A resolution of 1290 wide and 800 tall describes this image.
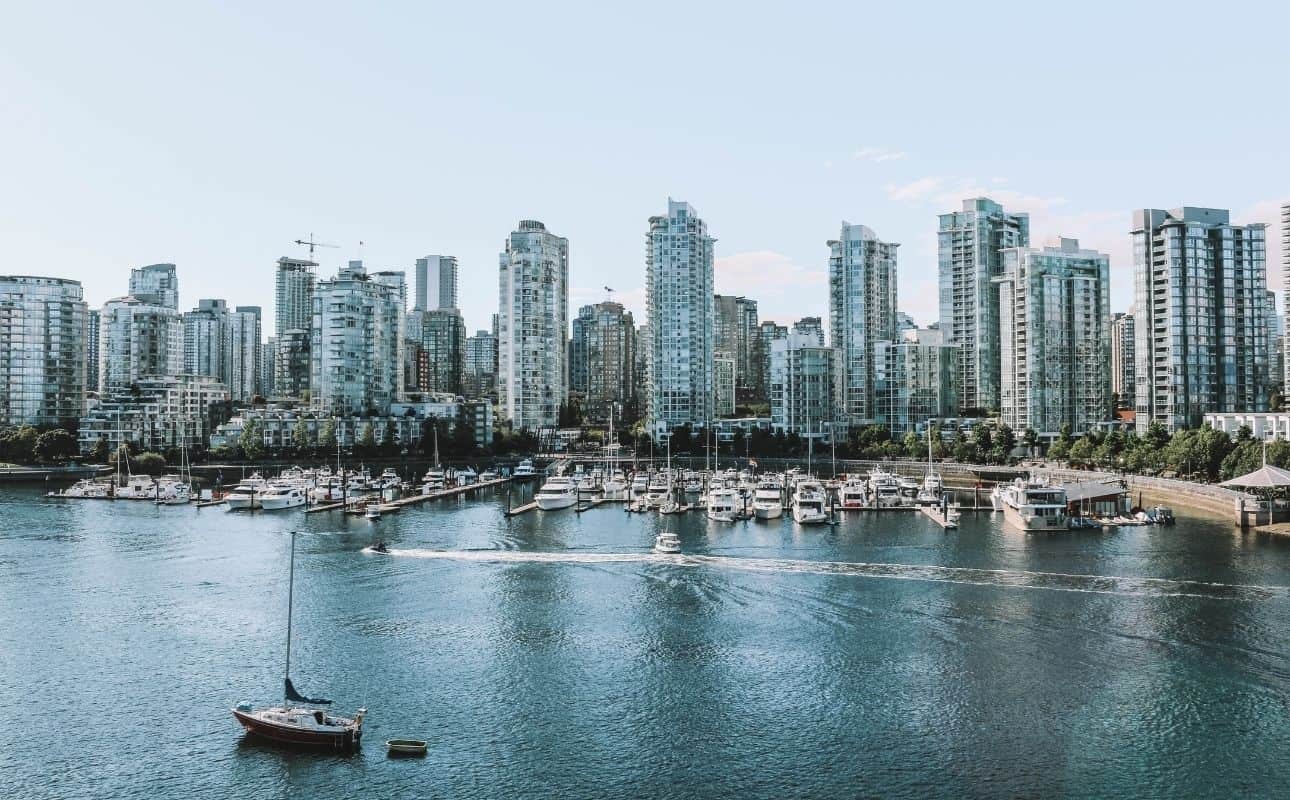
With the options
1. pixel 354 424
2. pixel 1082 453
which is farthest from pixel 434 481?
pixel 1082 453

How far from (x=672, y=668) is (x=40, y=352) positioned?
154442mm

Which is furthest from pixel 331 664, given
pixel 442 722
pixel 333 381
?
pixel 333 381

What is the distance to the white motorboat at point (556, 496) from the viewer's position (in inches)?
3563

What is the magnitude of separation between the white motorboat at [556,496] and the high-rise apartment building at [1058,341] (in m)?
84.9

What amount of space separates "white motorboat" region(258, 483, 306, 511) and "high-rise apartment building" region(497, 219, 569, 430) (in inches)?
3351

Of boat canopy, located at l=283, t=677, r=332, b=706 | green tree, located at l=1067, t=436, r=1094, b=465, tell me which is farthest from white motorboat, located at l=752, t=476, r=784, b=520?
boat canopy, located at l=283, t=677, r=332, b=706

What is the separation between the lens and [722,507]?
269 feet

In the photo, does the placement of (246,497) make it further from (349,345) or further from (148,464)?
(349,345)

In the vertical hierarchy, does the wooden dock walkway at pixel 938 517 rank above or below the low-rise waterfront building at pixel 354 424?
below

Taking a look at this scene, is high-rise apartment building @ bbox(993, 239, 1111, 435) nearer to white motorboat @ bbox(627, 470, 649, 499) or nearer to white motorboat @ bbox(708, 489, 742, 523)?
white motorboat @ bbox(627, 470, 649, 499)

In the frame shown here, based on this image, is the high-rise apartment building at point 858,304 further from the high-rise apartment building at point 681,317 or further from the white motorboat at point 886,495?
the white motorboat at point 886,495

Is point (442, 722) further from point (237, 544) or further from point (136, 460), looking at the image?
point (136, 460)

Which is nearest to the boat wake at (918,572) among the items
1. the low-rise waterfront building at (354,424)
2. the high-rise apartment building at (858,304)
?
the low-rise waterfront building at (354,424)

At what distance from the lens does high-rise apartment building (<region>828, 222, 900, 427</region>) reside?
184 metres
